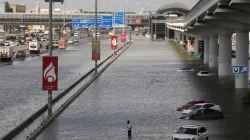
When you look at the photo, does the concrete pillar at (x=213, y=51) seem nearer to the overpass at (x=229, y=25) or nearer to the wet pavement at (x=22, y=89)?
the overpass at (x=229, y=25)

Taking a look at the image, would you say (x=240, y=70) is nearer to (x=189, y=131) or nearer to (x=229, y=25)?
(x=229, y=25)

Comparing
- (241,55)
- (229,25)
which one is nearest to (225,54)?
(229,25)

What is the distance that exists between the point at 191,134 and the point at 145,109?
13.5m

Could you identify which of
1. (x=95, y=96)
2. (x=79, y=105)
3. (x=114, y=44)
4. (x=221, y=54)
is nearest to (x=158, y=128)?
(x=79, y=105)

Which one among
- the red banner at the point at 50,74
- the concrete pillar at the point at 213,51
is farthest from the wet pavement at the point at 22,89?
the concrete pillar at the point at 213,51

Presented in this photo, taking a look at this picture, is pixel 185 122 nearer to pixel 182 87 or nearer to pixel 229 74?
pixel 182 87

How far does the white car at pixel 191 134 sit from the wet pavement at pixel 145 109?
1.33 m

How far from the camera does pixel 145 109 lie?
44594mm

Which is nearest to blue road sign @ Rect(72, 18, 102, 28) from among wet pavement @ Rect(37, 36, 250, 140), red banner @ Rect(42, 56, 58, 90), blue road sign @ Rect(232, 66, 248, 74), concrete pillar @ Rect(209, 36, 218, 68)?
concrete pillar @ Rect(209, 36, 218, 68)

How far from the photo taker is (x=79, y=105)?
47.7 metres

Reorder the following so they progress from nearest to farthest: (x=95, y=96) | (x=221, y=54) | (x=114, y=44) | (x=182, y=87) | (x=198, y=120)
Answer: (x=198, y=120)
(x=95, y=96)
(x=182, y=87)
(x=221, y=54)
(x=114, y=44)

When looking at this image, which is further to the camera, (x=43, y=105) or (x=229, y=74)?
(x=229, y=74)

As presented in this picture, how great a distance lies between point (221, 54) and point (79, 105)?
27.6m

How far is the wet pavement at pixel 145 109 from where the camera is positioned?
34688 mm
